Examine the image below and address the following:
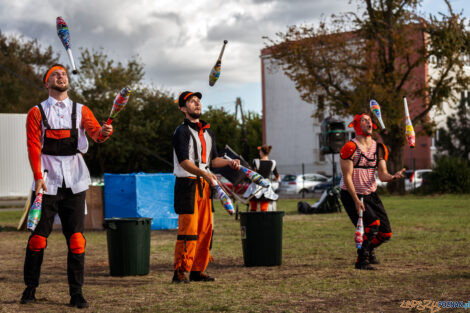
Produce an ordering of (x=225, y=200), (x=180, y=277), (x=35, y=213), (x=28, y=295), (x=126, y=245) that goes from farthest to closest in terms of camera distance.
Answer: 1. (x=126, y=245)
2. (x=180, y=277)
3. (x=225, y=200)
4. (x=28, y=295)
5. (x=35, y=213)

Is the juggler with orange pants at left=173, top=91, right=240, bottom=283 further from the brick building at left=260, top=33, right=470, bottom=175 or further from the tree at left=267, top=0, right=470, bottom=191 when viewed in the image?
the brick building at left=260, top=33, right=470, bottom=175

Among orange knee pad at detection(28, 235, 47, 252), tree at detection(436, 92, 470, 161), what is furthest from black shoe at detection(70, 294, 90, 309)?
tree at detection(436, 92, 470, 161)

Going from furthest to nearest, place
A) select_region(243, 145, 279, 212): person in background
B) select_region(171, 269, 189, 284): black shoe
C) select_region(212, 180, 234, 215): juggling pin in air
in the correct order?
select_region(243, 145, 279, 212): person in background → select_region(171, 269, 189, 284): black shoe → select_region(212, 180, 234, 215): juggling pin in air

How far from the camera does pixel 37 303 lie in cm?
623

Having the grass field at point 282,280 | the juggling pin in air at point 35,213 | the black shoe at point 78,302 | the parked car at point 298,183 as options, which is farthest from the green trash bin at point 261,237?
the parked car at point 298,183

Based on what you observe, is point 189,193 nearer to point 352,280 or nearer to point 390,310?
point 352,280

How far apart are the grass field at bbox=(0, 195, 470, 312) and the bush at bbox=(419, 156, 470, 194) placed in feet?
66.6

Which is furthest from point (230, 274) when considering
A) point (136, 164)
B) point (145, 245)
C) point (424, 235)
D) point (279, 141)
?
point (279, 141)

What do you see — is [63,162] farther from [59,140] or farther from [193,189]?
[193,189]

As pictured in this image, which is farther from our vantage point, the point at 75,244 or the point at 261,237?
the point at 261,237

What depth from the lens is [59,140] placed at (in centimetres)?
607

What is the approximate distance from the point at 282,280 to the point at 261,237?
4.25 ft

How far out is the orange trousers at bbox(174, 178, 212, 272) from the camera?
23.7ft

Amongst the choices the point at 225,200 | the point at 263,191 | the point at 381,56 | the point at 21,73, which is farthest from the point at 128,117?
the point at 225,200
